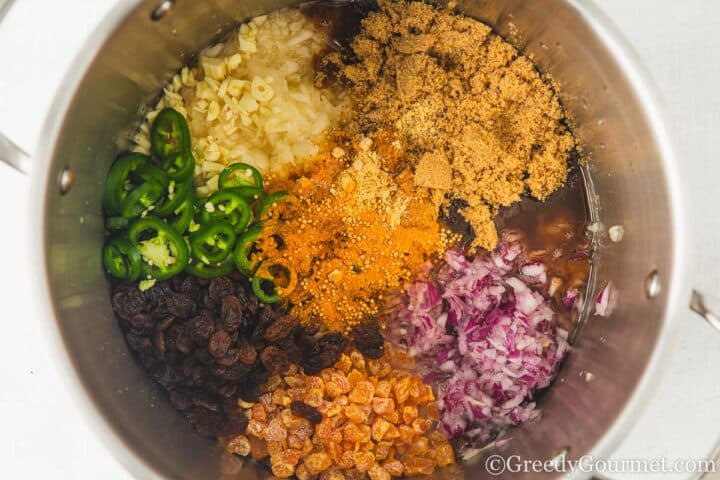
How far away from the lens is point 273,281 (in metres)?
1.47

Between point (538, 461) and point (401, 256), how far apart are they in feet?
2.04

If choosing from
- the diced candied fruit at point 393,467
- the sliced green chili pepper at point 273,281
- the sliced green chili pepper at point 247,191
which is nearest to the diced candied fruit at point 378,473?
the diced candied fruit at point 393,467

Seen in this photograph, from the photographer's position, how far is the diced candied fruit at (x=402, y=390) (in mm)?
1456

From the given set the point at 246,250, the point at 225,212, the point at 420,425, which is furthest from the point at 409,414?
the point at 225,212

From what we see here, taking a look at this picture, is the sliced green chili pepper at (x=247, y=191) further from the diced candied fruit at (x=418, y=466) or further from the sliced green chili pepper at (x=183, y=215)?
the diced candied fruit at (x=418, y=466)

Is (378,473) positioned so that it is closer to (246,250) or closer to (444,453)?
(444,453)

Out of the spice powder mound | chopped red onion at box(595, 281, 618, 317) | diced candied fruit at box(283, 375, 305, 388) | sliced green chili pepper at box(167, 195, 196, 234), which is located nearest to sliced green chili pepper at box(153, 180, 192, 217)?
sliced green chili pepper at box(167, 195, 196, 234)

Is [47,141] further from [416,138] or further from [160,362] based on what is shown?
[416,138]

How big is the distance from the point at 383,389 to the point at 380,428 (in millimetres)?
100

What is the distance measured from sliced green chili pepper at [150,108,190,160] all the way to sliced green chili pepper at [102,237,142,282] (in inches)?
9.9

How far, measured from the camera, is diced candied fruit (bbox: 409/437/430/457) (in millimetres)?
1482

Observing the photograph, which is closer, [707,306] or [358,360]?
[707,306]

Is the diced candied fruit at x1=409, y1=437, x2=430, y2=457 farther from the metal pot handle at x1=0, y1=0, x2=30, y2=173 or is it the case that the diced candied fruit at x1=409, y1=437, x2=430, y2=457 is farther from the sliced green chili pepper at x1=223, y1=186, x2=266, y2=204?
the metal pot handle at x1=0, y1=0, x2=30, y2=173

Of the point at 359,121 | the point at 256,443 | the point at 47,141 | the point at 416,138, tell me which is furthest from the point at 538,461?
the point at 47,141
